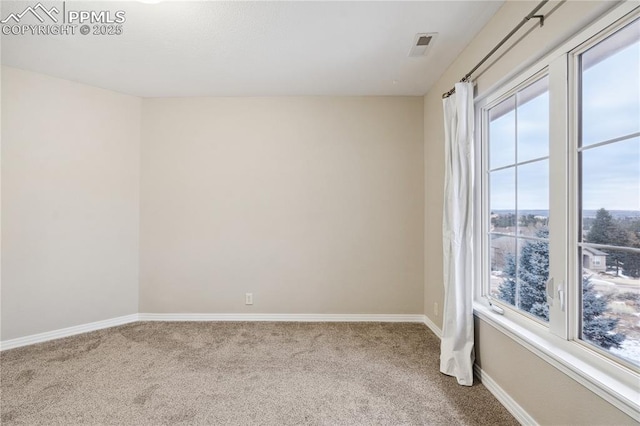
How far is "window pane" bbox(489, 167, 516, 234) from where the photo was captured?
1873mm

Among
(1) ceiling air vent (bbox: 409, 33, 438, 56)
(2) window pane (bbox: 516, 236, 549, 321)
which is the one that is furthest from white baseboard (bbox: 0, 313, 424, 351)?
(1) ceiling air vent (bbox: 409, 33, 438, 56)

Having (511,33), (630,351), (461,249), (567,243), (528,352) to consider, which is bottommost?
(528,352)

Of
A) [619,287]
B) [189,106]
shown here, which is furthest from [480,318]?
[189,106]

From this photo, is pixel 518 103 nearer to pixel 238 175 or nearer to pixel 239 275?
pixel 238 175

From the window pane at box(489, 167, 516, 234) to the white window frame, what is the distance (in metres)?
0.37

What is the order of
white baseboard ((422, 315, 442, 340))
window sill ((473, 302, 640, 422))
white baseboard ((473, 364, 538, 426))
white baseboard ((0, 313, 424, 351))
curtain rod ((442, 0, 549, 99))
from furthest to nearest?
white baseboard ((0, 313, 424, 351)) → white baseboard ((422, 315, 442, 340)) → white baseboard ((473, 364, 538, 426)) → curtain rod ((442, 0, 549, 99)) → window sill ((473, 302, 640, 422))

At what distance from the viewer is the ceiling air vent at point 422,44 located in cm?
207

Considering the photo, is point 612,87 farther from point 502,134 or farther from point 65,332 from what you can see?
point 65,332

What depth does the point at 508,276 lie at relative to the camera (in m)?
1.91

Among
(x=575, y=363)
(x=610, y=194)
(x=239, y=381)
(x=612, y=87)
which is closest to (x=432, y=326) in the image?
(x=575, y=363)

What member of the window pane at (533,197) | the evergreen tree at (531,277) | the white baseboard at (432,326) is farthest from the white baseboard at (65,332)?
the window pane at (533,197)

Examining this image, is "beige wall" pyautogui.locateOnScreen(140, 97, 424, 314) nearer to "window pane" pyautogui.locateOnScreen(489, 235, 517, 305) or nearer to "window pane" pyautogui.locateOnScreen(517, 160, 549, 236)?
"window pane" pyautogui.locateOnScreen(489, 235, 517, 305)

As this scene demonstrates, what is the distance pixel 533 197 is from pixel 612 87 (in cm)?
66

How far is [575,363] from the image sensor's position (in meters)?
1.28
